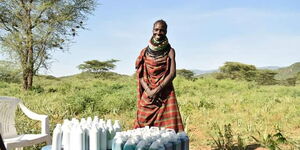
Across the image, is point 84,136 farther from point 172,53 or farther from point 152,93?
point 172,53

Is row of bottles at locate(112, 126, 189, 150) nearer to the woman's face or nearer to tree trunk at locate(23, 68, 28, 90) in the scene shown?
the woman's face

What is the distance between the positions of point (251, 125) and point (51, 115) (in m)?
4.10

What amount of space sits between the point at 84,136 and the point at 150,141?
0.65m

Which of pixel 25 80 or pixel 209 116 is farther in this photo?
pixel 25 80

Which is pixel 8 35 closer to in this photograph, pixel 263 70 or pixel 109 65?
pixel 109 65

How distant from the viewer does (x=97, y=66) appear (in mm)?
32438

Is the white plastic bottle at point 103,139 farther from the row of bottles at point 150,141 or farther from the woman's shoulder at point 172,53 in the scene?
the woman's shoulder at point 172,53

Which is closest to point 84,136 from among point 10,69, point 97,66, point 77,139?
point 77,139

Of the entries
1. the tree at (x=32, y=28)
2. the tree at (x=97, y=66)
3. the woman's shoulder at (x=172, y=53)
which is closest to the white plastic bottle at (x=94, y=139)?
the woman's shoulder at (x=172, y=53)

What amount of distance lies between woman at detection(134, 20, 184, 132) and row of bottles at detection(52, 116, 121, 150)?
2.86 ft

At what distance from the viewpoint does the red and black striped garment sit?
3.73 meters

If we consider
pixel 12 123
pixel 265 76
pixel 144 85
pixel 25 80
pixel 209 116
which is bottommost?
pixel 209 116

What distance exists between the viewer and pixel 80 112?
841 cm

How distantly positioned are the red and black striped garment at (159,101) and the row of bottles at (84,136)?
88 cm
